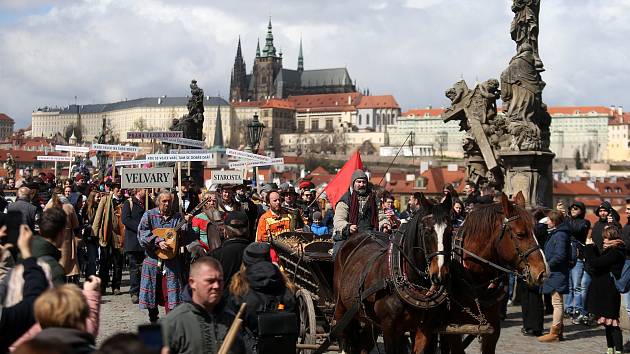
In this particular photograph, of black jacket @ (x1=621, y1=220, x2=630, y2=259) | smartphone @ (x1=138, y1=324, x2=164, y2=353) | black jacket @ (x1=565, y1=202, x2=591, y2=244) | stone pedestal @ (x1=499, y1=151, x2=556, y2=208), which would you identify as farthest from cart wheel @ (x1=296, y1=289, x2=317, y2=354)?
stone pedestal @ (x1=499, y1=151, x2=556, y2=208)

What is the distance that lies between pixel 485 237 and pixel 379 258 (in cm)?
88

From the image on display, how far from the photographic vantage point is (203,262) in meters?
5.11

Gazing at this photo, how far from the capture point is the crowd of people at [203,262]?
4.77 metres

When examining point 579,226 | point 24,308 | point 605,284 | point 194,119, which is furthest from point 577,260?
point 194,119

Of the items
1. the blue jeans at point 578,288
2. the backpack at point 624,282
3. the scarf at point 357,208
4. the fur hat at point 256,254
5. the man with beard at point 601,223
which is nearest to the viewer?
the fur hat at point 256,254

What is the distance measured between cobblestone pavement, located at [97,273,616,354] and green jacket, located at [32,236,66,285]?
4208mm

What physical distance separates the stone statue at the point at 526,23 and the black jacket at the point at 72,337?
1242cm

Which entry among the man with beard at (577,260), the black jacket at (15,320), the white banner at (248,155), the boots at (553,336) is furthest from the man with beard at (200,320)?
the white banner at (248,155)

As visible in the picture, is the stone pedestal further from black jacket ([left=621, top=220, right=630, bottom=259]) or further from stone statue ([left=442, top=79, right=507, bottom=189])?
black jacket ([left=621, top=220, right=630, bottom=259])

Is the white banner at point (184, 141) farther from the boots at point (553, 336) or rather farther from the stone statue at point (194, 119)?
the boots at point (553, 336)

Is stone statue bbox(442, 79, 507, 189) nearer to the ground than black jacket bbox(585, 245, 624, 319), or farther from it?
farther from it

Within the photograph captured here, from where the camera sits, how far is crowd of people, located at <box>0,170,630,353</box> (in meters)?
4.77

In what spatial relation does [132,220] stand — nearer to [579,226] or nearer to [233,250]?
[233,250]

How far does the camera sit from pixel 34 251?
5.65 meters
